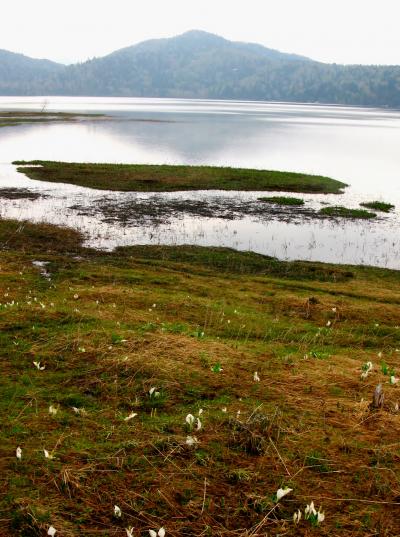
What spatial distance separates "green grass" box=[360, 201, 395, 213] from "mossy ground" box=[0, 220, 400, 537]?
32742 mm

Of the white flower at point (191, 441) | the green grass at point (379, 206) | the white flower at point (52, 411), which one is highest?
the green grass at point (379, 206)

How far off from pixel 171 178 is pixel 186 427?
52967mm

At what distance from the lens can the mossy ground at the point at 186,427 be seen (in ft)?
18.2

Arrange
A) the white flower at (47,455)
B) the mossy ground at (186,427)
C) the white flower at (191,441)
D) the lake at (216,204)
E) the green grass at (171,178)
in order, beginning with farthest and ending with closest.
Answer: the green grass at (171,178)
the lake at (216,204)
the white flower at (191,441)
the white flower at (47,455)
the mossy ground at (186,427)

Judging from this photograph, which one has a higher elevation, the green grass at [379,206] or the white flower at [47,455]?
the green grass at [379,206]

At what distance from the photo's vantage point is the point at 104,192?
50406 mm

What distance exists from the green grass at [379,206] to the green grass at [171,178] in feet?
23.5

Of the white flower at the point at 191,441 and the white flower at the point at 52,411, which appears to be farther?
the white flower at the point at 52,411

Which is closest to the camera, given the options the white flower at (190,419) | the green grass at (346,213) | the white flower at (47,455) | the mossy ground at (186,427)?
the mossy ground at (186,427)

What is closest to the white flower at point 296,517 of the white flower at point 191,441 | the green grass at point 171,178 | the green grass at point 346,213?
the white flower at point 191,441

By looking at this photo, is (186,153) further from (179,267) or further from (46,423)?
(46,423)

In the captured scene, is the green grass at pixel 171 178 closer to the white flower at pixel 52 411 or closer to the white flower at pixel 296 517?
the white flower at pixel 52 411

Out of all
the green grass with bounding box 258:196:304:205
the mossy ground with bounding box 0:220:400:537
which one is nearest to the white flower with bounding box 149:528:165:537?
the mossy ground with bounding box 0:220:400:537

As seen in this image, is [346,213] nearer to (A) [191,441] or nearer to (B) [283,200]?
(B) [283,200]
